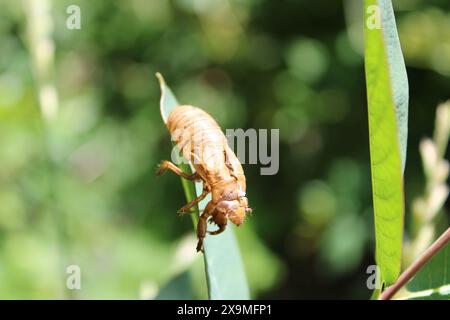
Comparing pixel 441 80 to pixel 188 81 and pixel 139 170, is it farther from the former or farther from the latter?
pixel 139 170

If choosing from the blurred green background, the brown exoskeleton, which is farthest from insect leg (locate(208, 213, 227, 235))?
the blurred green background

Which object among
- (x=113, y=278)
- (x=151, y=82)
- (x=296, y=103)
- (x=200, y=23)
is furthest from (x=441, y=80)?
(x=113, y=278)

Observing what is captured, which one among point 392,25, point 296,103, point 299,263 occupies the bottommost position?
point 392,25

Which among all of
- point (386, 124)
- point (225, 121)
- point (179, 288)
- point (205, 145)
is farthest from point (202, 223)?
point (225, 121)

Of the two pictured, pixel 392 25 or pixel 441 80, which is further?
pixel 441 80

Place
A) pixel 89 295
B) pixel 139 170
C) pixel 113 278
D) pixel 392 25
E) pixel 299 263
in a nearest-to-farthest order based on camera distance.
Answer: pixel 392 25 < pixel 89 295 < pixel 113 278 < pixel 139 170 < pixel 299 263

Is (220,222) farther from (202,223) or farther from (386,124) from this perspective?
(386,124)

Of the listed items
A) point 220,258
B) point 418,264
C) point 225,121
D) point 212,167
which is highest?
point 225,121

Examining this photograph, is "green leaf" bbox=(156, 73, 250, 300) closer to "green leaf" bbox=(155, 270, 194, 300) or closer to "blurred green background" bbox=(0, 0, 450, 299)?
"green leaf" bbox=(155, 270, 194, 300)
